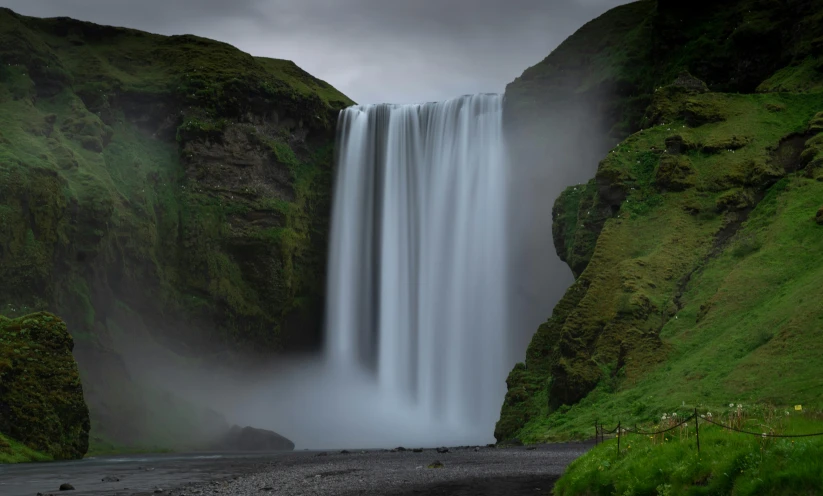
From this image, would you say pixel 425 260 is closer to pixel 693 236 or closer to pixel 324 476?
pixel 693 236

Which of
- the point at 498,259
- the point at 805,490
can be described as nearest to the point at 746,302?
the point at 805,490

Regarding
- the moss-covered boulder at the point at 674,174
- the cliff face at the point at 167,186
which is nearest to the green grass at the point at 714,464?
the moss-covered boulder at the point at 674,174

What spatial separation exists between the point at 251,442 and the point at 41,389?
20.2m

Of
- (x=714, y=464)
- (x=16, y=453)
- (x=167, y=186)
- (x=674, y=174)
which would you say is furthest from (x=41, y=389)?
(x=714, y=464)

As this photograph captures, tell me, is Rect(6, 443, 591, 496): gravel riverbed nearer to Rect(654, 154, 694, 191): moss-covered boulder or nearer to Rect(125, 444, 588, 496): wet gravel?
Rect(125, 444, 588, 496): wet gravel

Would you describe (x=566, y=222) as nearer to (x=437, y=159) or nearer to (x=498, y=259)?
(x=498, y=259)

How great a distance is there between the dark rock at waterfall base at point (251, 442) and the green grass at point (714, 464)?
50678 mm

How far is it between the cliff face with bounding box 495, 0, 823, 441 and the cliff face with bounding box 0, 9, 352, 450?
3481cm

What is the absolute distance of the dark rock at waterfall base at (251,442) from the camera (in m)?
68.9

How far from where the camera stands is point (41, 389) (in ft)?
176

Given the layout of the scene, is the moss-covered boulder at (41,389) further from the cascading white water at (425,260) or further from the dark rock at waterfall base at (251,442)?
the cascading white water at (425,260)

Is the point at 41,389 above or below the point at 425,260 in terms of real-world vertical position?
below

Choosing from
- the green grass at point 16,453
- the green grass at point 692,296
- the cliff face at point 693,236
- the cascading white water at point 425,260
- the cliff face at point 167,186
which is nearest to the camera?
the green grass at point 692,296

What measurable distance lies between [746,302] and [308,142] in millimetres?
61433
